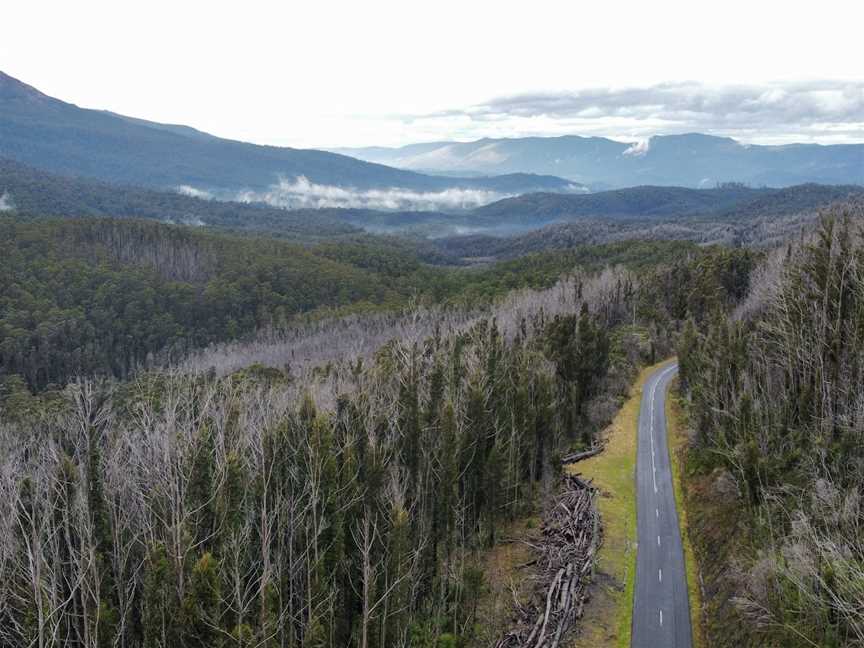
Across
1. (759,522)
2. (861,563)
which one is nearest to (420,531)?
(759,522)

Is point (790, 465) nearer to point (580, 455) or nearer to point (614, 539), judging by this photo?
point (614, 539)

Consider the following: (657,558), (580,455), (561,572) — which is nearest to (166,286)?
(580,455)

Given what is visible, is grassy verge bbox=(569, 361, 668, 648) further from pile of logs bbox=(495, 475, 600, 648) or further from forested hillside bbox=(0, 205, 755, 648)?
forested hillside bbox=(0, 205, 755, 648)

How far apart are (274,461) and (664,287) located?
8151cm

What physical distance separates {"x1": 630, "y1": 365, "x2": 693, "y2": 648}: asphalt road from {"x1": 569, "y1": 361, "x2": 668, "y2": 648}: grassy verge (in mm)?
450

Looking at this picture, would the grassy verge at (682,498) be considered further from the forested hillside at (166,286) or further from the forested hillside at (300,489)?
the forested hillside at (166,286)

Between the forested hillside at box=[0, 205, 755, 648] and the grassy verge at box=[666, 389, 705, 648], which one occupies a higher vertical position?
the forested hillside at box=[0, 205, 755, 648]

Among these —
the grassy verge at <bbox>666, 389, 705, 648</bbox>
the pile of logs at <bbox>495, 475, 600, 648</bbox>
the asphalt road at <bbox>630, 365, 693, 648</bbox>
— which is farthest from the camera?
the grassy verge at <bbox>666, 389, 705, 648</bbox>

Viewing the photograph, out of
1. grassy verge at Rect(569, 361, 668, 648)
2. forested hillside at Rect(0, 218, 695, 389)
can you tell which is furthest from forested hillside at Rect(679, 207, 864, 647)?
forested hillside at Rect(0, 218, 695, 389)

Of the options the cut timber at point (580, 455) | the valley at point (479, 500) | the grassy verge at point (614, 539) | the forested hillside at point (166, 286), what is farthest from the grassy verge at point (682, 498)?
the forested hillside at point (166, 286)

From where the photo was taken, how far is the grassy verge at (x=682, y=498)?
27672mm

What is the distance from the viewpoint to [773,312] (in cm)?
4422

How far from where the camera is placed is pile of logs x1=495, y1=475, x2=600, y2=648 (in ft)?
86.8

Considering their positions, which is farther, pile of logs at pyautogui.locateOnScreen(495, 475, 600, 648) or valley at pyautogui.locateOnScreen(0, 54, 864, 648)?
pile of logs at pyautogui.locateOnScreen(495, 475, 600, 648)
